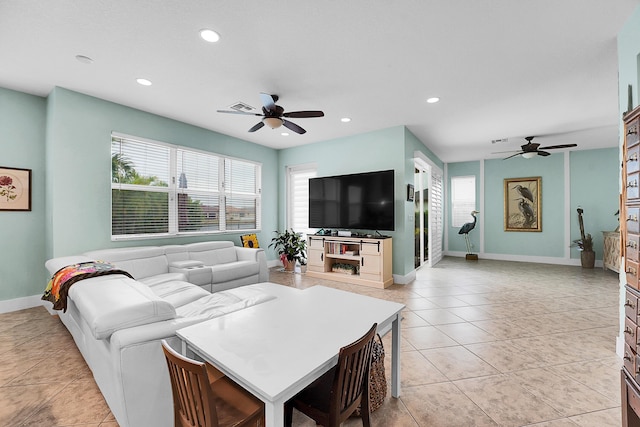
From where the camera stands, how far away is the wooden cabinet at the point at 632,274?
4.35ft

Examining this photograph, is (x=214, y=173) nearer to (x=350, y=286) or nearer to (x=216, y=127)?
(x=216, y=127)

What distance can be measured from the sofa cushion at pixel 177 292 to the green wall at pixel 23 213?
2072 millimetres

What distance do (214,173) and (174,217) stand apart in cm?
110

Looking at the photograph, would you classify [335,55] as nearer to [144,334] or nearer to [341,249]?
[144,334]

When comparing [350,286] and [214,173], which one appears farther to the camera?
[214,173]

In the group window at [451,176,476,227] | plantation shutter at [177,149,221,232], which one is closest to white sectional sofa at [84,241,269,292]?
plantation shutter at [177,149,221,232]

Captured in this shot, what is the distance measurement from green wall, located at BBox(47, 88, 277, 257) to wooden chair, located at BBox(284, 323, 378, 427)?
3609mm

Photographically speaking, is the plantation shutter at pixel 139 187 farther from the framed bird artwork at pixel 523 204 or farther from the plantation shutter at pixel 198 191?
the framed bird artwork at pixel 523 204

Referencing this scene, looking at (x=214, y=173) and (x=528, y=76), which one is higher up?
(x=528, y=76)

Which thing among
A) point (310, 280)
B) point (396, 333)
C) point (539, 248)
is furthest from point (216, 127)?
point (539, 248)

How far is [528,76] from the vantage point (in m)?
2.89

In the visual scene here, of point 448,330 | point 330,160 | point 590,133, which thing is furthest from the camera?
point 330,160

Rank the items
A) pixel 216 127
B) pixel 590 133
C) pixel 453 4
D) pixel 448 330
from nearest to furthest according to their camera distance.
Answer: pixel 453 4 → pixel 448 330 → pixel 216 127 → pixel 590 133

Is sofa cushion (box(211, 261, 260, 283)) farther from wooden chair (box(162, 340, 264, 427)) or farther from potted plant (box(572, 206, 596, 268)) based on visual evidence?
potted plant (box(572, 206, 596, 268))
